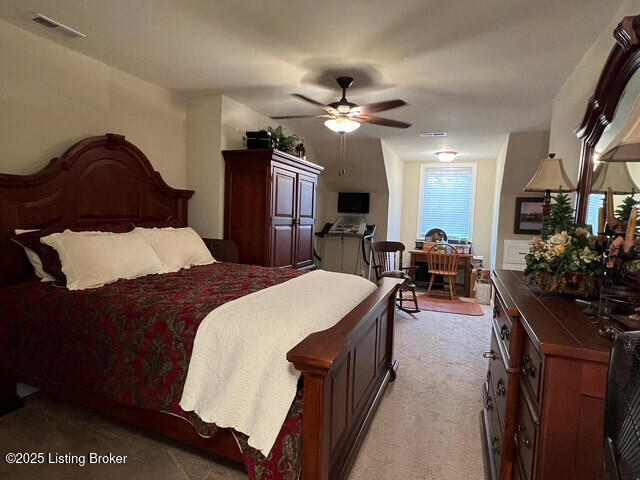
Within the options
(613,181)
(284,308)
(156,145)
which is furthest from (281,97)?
(613,181)

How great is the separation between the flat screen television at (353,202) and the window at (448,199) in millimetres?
1447

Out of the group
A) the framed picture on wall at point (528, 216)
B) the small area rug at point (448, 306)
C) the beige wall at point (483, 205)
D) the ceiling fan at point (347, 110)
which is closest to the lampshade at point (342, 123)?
the ceiling fan at point (347, 110)

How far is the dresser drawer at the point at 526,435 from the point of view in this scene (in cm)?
118

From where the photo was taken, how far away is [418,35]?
225 cm

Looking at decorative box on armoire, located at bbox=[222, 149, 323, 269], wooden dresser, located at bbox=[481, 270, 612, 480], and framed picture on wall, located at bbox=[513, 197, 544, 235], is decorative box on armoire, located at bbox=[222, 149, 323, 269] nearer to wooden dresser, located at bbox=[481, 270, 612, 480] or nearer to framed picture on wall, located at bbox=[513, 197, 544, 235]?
wooden dresser, located at bbox=[481, 270, 612, 480]

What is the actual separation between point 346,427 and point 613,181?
1734 millimetres

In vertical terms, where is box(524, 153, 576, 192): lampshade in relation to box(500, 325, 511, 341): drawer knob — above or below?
above

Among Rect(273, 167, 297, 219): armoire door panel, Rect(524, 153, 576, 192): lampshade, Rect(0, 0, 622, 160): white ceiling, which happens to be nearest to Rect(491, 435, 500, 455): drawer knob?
Rect(524, 153, 576, 192): lampshade

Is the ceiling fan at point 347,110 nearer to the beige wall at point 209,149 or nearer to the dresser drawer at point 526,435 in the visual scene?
the beige wall at point 209,149

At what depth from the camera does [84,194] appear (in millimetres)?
2748

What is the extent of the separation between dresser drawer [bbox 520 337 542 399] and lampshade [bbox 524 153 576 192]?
121 cm

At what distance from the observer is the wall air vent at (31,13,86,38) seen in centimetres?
222

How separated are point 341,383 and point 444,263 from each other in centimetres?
441

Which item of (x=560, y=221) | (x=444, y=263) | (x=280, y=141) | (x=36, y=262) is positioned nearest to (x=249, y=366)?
(x=560, y=221)
